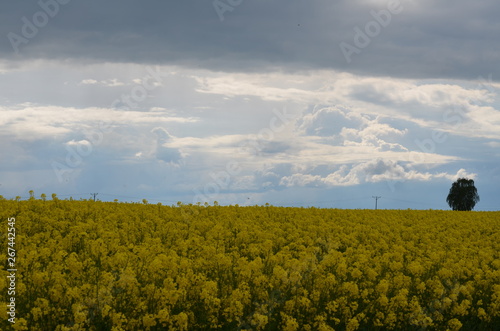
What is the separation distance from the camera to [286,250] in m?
15.7

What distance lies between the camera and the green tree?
79287mm

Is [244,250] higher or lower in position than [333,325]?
higher

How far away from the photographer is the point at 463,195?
80000 mm

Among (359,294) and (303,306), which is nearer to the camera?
(303,306)

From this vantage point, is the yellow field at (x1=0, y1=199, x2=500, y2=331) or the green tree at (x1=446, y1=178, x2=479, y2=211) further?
the green tree at (x1=446, y1=178, x2=479, y2=211)

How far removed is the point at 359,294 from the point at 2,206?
51.2 feet

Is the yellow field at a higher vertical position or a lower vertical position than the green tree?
lower

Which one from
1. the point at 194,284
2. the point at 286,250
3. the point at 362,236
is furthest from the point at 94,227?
the point at 362,236

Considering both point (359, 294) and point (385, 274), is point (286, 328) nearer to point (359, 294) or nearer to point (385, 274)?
point (359, 294)

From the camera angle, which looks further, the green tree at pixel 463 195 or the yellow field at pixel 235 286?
the green tree at pixel 463 195

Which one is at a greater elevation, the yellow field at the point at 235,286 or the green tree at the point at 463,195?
the green tree at the point at 463,195

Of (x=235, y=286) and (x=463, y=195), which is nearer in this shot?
(x=235, y=286)

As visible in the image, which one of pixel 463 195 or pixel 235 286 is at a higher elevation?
pixel 463 195

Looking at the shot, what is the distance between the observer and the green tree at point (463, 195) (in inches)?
3122
